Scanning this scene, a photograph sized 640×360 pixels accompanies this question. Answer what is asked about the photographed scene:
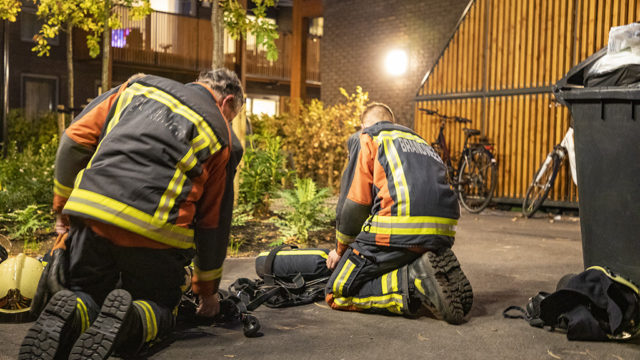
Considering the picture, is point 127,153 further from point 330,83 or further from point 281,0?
point 281,0

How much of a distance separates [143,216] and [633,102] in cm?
312

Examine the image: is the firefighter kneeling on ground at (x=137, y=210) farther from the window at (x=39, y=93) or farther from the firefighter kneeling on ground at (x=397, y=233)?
the window at (x=39, y=93)

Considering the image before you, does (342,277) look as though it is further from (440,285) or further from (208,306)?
(208,306)

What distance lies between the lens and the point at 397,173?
430cm

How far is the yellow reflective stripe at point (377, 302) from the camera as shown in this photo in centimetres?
431

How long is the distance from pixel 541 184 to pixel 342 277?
763 cm

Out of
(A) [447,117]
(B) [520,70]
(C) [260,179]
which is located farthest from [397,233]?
(A) [447,117]

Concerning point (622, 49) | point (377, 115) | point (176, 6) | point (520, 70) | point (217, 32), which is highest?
point (176, 6)

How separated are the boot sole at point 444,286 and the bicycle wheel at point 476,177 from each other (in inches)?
292

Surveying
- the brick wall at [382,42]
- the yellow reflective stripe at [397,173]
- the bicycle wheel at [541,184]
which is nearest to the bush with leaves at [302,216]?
the yellow reflective stripe at [397,173]

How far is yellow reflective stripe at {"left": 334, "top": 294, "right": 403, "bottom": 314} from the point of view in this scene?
4.31 meters

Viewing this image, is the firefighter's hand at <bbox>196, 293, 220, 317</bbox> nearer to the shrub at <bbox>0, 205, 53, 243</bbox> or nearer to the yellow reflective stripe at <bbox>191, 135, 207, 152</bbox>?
the yellow reflective stripe at <bbox>191, 135, 207, 152</bbox>

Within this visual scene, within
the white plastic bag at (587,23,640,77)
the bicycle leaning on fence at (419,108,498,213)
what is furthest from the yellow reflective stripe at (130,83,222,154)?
the bicycle leaning on fence at (419,108,498,213)

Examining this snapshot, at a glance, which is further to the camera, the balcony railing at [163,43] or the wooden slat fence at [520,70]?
the balcony railing at [163,43]
